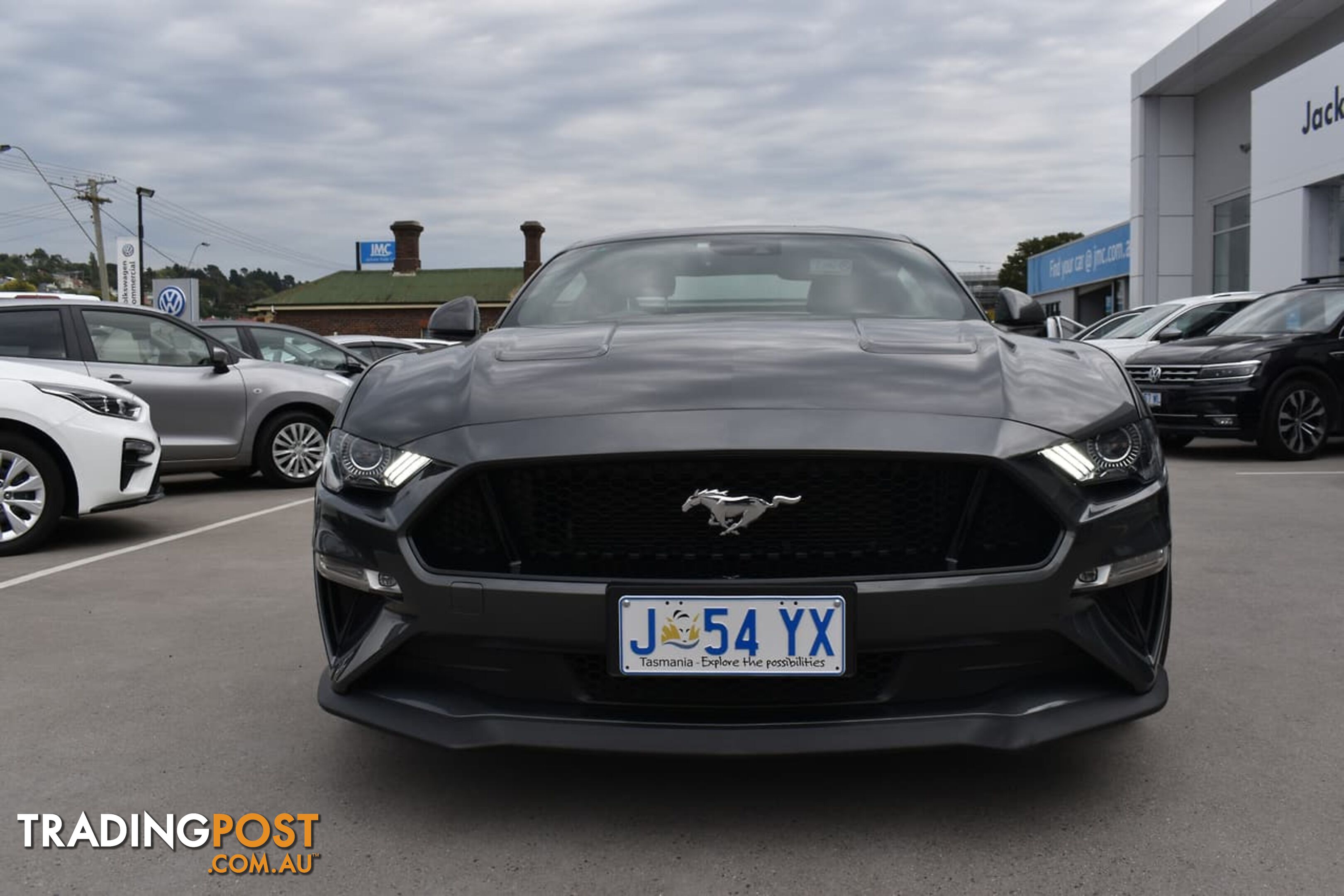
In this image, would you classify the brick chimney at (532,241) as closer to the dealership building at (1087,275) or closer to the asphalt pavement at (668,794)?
the dealership building at (1087,275)

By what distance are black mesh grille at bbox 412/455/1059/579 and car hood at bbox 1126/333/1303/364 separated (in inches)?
339

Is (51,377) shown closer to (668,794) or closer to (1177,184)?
(668,794)

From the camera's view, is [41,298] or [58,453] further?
[41,298]

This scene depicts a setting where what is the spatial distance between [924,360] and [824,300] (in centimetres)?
102

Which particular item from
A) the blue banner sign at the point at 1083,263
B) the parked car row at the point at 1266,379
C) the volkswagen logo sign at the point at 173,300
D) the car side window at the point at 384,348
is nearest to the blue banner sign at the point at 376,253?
the blue banner sign at the point at 1083,263

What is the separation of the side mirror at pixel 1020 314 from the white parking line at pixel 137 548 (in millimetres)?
4404

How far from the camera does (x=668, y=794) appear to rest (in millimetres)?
2664

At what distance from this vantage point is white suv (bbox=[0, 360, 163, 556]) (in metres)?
6.18

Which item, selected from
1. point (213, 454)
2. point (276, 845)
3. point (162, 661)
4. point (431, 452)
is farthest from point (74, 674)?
point (213, 454)

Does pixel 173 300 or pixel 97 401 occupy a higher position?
pixel 173 300

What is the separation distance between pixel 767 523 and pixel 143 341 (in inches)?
291

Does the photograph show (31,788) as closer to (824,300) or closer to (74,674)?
(74,674)

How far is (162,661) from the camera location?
3896 millimetres

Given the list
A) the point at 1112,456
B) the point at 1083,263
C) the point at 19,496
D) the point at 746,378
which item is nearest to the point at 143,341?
the point at 19,496
